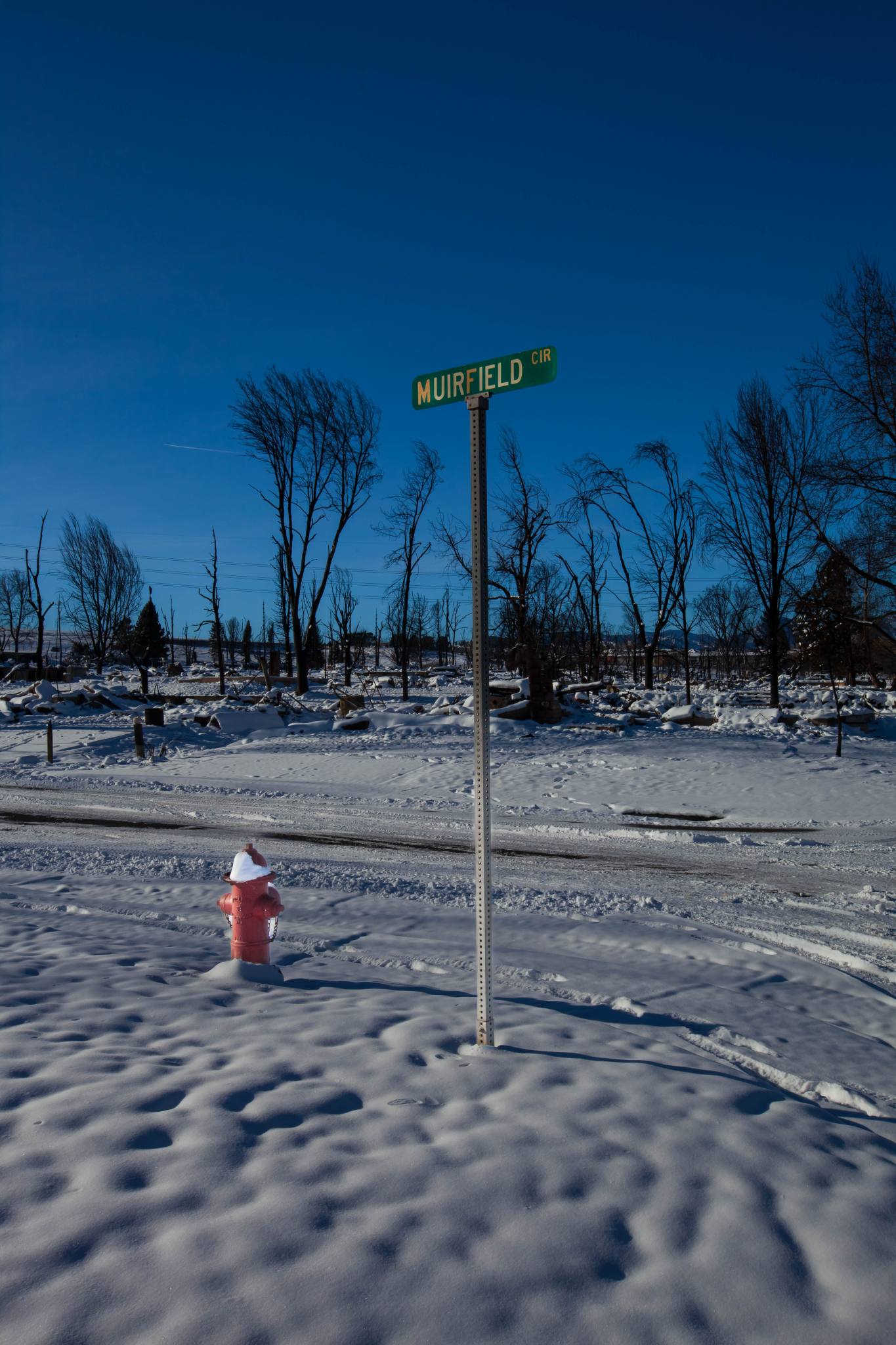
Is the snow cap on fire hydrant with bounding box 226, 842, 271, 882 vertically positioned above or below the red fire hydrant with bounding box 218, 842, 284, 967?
above

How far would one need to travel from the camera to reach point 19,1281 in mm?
1911

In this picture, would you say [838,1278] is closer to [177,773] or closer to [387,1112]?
[387,1112]

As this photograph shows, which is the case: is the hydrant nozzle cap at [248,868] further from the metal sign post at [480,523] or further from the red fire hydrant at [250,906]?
the metal sign post at [480,523]

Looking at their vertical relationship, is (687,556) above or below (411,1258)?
above

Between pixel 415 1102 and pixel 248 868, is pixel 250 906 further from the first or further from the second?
pixel 415 1102

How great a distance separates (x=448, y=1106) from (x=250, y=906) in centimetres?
204

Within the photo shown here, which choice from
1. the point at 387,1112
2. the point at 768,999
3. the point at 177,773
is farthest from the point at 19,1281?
the point at 177,773

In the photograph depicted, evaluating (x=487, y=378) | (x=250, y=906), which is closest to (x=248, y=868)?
(x=250, y=906)

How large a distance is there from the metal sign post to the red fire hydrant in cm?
163

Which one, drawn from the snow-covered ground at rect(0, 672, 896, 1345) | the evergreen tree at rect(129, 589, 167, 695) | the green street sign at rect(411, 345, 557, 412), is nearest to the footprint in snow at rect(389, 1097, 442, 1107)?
the snow-covered ground at rect(0, 672, 896, 1345)

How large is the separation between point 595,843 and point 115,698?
23180 millimetres

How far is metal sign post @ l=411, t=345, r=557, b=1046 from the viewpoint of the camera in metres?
3.36

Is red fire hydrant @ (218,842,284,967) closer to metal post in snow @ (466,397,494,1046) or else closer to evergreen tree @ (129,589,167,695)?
metal post in snow @ (466,397,494,1046)

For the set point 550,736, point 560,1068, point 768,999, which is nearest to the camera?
point 560,1068
